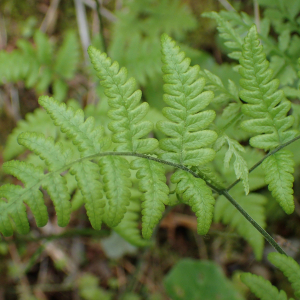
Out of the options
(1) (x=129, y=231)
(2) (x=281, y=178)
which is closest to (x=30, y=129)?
(1) (x=129, y=231)

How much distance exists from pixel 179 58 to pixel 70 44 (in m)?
2.23

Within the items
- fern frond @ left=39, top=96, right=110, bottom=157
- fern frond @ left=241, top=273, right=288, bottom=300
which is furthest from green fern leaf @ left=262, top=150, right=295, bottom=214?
fern frond @ left=39, top=96, right=110, bottom=157

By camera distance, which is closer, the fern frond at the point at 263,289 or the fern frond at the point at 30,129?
the fern frond at the point at 263,289

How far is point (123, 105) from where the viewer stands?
4.37ft

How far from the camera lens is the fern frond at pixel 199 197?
1257 millimetres

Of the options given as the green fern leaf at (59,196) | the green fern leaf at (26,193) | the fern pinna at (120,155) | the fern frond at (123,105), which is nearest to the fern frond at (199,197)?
the fern pinna at (120,155)

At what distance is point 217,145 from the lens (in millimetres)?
1472

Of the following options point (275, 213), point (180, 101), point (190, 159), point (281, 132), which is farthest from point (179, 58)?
point (275, 213)

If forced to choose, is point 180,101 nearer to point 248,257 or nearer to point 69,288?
point 248,257

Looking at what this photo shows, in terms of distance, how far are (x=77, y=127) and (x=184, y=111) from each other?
541 mm

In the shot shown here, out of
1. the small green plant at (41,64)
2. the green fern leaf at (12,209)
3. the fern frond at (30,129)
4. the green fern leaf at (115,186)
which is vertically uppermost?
the small green plant at (41,64)

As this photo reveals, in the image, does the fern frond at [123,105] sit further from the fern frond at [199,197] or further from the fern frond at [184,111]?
the fern frond at [199,197]

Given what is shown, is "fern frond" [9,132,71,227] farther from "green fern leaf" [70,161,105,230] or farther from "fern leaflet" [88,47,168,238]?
"fern leaflet" [88,47,168,238]

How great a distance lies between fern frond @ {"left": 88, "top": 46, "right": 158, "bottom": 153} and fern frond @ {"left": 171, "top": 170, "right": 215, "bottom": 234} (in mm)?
236
